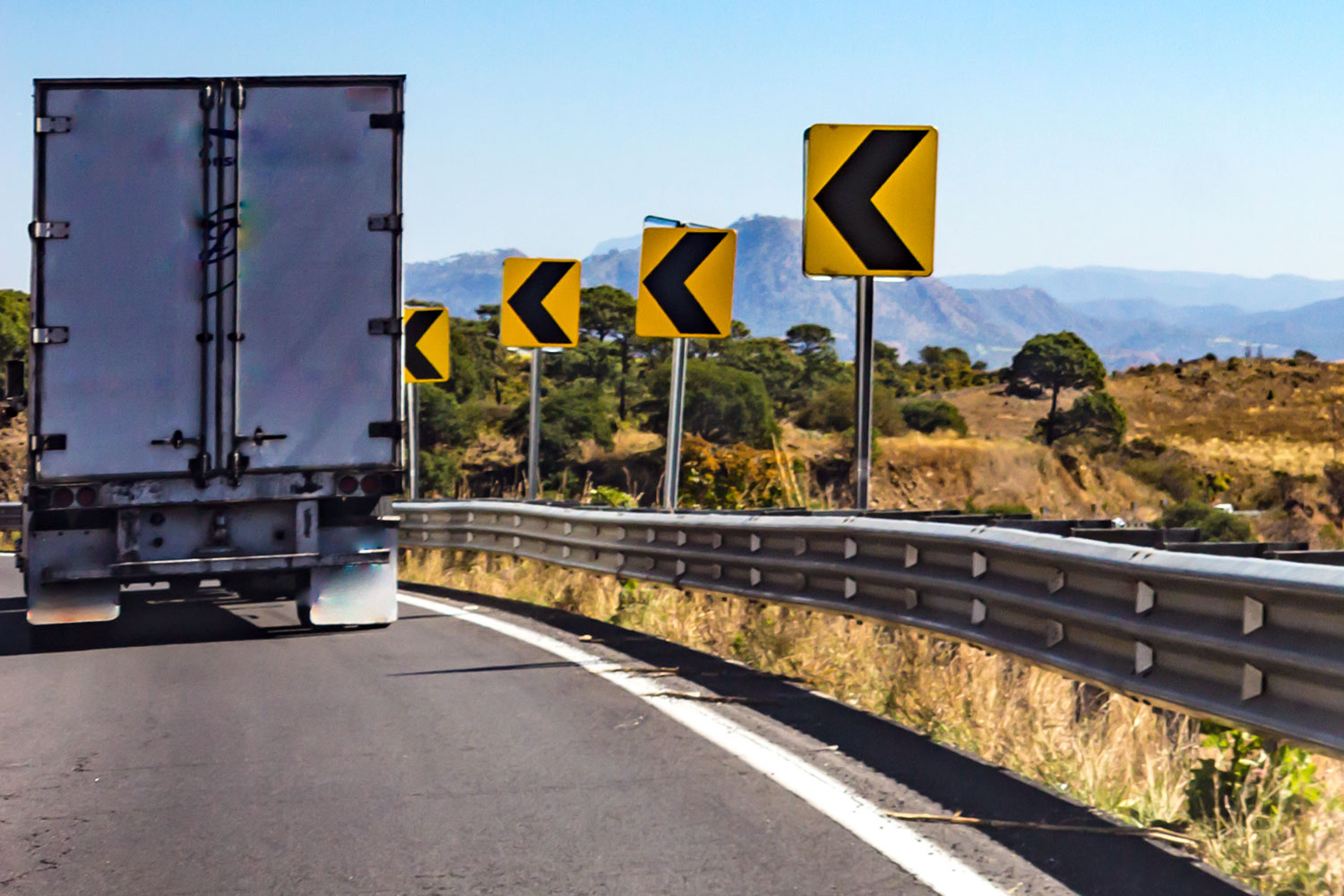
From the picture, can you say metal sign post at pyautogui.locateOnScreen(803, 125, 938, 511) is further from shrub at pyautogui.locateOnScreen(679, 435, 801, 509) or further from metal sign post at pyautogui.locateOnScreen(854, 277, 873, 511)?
shrub at pyautogui.locateOnScreen(679, 435, 801, 509)

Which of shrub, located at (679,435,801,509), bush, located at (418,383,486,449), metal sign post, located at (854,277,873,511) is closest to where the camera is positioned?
metal sign post, located at (854,277,873,511)

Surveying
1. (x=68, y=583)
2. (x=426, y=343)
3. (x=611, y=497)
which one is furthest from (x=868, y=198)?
(x=426, y=343)

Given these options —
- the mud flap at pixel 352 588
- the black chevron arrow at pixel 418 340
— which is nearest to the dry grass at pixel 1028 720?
the mud flap at pixel 352 588

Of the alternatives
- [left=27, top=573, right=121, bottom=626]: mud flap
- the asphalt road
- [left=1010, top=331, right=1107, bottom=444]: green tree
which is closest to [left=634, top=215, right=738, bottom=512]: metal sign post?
the asphalt road

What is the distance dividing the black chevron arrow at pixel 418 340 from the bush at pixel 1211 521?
12869mm

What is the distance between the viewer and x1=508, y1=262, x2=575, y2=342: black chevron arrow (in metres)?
15.4

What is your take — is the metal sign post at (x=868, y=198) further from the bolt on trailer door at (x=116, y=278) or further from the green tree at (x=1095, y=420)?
the green tree at (x=1095, y=420)

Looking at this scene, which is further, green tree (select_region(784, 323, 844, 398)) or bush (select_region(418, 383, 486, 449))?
green tree (select_region(784, 323, 844, 398))

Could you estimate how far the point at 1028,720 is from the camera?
6.79m

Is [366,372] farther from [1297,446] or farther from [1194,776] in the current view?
[1297,446]

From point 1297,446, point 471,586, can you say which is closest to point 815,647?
point 471,586

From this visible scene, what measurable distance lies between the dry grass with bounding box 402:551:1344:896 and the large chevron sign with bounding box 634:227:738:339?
2.12 metres

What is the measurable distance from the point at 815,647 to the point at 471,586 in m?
7.19

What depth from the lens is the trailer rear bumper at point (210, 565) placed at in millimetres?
10430
